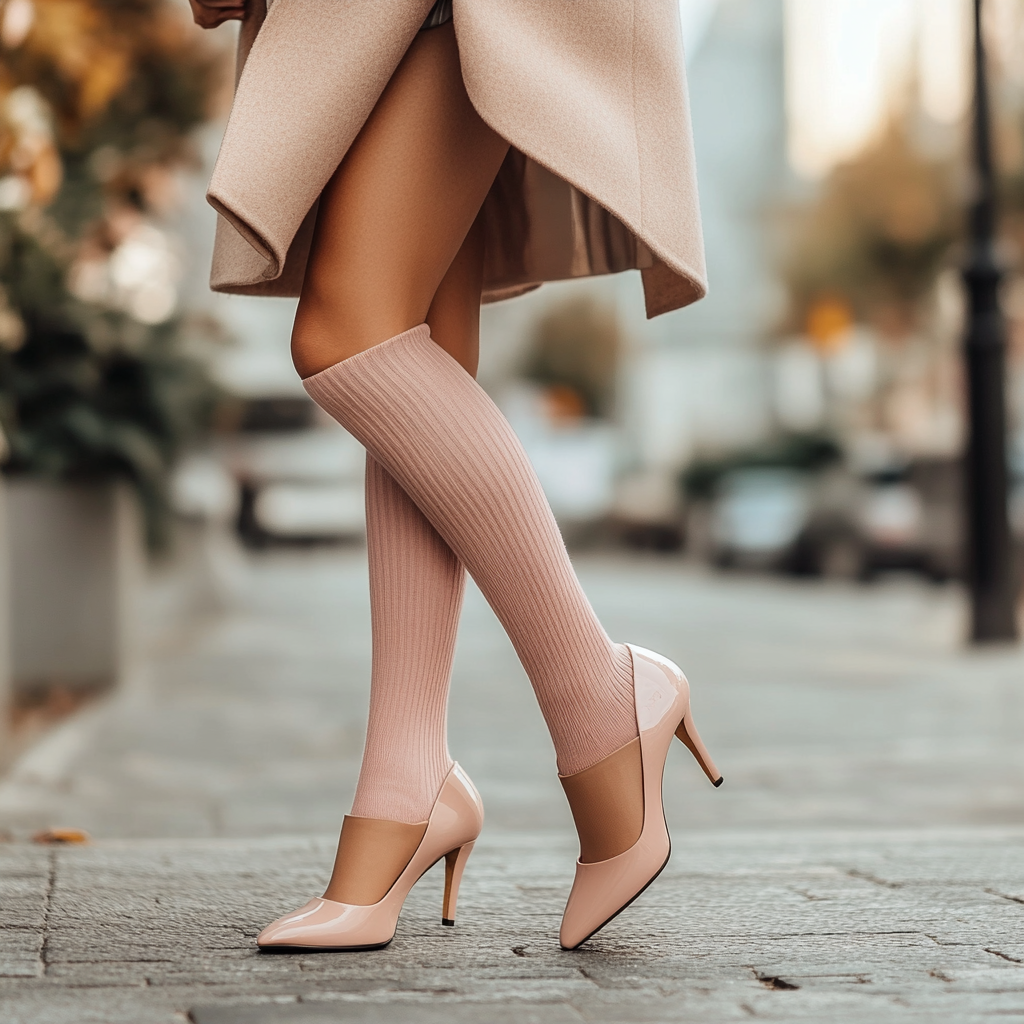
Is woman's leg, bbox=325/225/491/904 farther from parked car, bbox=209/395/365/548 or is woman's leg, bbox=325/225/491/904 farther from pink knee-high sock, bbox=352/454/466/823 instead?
parked car, bbox=209/395/365/548

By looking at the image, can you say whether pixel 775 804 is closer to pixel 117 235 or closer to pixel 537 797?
pixel 537 797

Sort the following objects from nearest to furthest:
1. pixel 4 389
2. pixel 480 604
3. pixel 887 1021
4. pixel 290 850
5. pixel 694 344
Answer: pixel 887 1021, pixel 290 850, pixel 4 389, pixel 480 604, pixel 694 344

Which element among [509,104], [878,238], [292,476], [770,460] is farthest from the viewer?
[878,238]

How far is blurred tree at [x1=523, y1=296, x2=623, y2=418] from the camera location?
38.5 meters

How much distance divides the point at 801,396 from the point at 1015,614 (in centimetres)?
3150

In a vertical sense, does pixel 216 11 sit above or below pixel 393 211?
above

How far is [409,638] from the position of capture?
71.6 inches

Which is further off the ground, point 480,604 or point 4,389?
point 4,389

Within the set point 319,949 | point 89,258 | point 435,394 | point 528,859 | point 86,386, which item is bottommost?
point 528,859

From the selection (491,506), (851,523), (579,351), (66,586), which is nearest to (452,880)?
(491,506)

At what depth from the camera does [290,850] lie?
2.42m

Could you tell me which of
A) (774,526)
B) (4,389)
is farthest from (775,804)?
(774,526)

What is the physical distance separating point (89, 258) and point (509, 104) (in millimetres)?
4609

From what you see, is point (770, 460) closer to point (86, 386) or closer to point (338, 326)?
point (86, 386)
